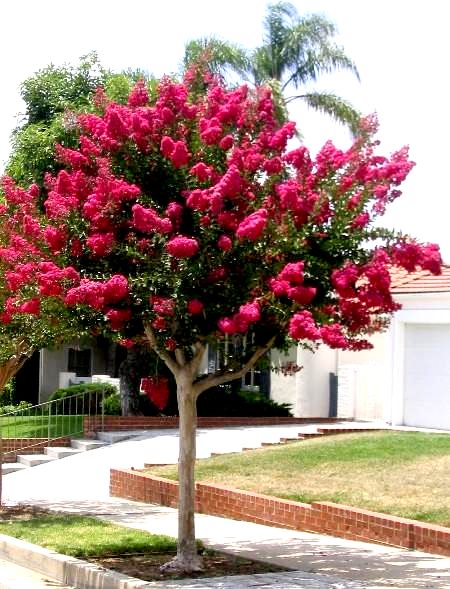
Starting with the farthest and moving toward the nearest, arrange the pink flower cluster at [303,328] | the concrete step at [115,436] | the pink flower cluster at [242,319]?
the concrete step at [115,436]
the pink flower cluster at [242,319]
the pink flower cluster at [303,328]

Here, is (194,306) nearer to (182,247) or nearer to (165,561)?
(182,247)

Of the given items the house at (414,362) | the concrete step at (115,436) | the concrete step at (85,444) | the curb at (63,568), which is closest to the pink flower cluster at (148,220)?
the curb at (63,568)

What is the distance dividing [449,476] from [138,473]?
511 centimetres

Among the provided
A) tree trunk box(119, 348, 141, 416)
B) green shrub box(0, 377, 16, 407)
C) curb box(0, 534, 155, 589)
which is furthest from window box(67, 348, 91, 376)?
curb box(0, 534, 155, 589)

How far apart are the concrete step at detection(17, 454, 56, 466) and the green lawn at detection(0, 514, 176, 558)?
7.03m

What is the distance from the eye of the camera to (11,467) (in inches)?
818

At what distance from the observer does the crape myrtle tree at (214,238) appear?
32.0 feet

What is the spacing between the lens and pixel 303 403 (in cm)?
2645

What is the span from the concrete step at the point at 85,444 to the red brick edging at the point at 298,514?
4912 mm

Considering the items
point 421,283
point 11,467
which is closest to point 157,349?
point 11,467

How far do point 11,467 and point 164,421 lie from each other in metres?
4.34

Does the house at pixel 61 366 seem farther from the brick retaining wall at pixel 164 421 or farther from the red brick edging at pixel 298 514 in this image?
the red brick edging at pixel 298 514

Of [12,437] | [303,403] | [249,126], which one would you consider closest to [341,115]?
[303,403]

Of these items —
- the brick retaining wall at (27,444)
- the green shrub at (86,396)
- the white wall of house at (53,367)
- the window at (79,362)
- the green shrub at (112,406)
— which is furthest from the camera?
the window at (79,362)
